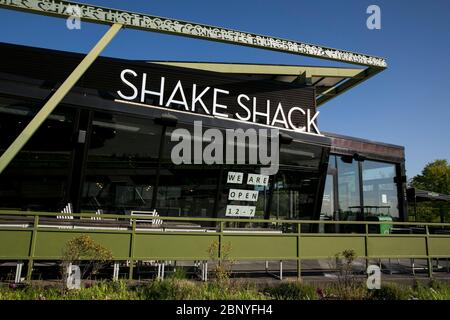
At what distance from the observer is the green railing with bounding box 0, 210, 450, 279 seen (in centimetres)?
724

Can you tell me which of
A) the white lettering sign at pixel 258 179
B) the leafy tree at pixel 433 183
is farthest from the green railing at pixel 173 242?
the leafy tree at pixel 433 183

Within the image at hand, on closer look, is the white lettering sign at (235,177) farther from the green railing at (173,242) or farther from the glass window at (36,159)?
the glass window at (36,159)

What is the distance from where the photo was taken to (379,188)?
17312 mm

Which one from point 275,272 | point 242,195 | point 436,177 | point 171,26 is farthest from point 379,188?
point 436,177

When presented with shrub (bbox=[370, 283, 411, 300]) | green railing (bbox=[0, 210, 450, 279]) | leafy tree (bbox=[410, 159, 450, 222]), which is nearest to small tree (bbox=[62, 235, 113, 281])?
green railing (bbox=[0, 210, 450, 279])

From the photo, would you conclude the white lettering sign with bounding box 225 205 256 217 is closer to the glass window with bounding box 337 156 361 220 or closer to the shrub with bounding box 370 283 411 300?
the shrub with bounding box 370 283 411 300

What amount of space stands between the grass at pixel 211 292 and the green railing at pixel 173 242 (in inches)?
25.9

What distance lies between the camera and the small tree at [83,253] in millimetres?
7035

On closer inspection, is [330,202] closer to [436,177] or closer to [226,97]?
[226,97]

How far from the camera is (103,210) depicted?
9.71 meters

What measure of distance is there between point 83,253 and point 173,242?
1.84 meters

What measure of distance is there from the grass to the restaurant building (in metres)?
2.98

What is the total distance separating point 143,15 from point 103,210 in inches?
206
